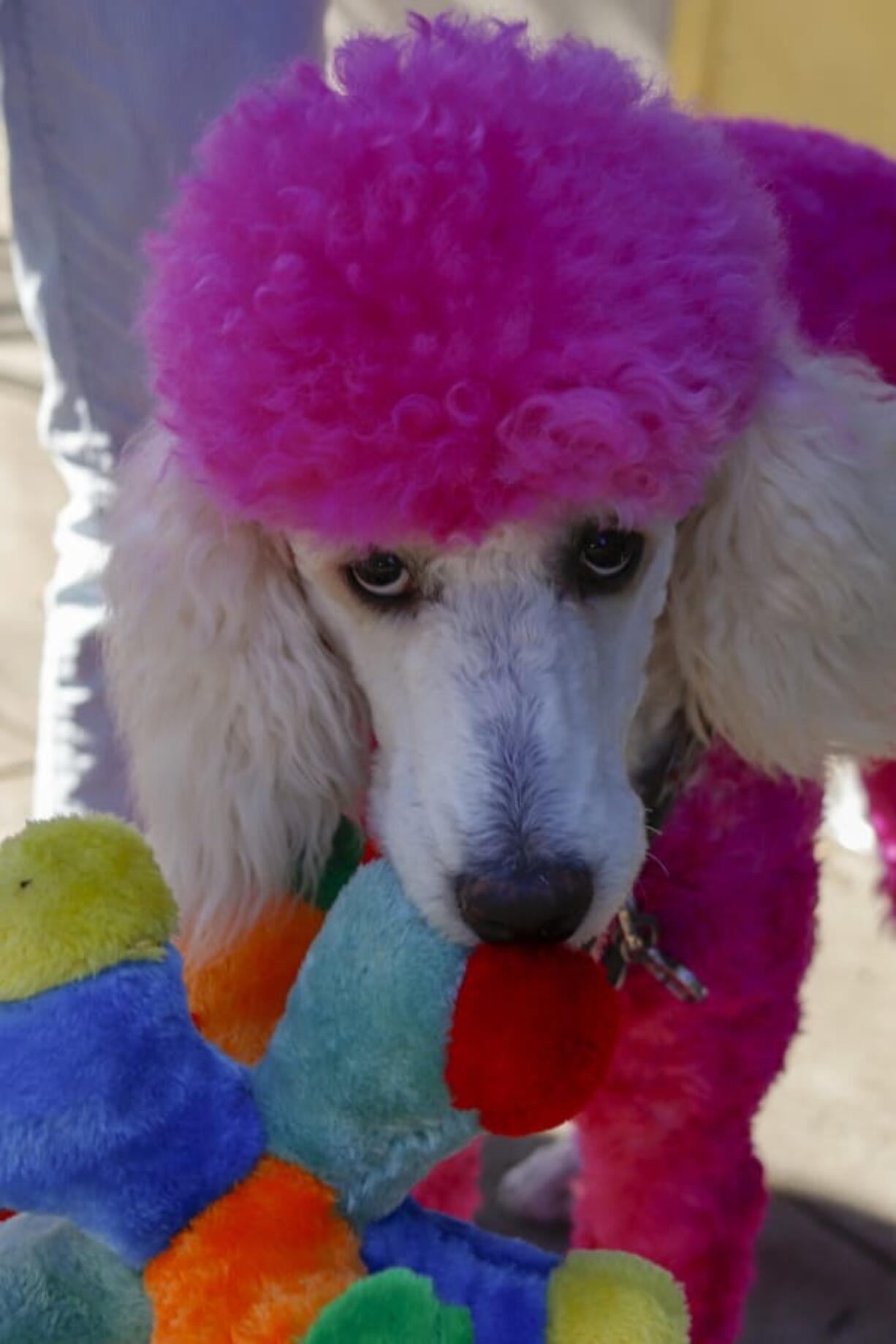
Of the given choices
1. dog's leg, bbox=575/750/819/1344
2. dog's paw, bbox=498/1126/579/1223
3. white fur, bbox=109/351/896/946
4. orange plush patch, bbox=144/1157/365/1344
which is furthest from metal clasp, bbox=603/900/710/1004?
dog's paw, bbox=498/1126/579/1223

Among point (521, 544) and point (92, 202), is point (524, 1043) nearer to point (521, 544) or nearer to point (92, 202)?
point (521, 544)

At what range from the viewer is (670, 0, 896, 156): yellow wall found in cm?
213

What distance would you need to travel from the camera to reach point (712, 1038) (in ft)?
3.76

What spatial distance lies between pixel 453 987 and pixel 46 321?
812 mm

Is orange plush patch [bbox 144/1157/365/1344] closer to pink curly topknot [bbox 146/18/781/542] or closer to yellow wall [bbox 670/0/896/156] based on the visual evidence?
pink curly topknot [bbox 146/18/781/542]

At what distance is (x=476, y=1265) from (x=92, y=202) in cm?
92

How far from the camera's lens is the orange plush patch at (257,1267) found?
71cm

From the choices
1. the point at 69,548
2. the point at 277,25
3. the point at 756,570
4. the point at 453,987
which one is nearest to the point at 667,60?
the point at 277,25

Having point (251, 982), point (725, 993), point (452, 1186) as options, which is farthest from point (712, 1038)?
point (251, 982)

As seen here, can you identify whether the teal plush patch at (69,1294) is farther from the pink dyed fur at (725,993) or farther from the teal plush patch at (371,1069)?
the pink dyed fur at (725,993)

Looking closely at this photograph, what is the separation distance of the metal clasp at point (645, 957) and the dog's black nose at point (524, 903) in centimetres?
25

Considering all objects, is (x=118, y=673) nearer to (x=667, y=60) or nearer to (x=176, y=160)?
(x=176, y=160)

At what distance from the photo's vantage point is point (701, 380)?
0.89m

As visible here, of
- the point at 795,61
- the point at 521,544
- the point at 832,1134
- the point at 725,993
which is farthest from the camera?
the point at 795,61
